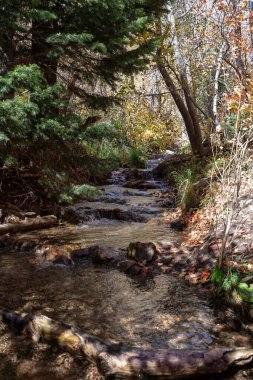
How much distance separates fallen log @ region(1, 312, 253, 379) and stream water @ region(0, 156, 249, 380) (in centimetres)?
17

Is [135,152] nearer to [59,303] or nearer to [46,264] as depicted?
[46,264]

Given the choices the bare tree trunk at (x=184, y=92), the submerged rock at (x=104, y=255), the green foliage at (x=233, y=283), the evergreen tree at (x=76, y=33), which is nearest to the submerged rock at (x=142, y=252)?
the submerged rock at (x=104, y=255)

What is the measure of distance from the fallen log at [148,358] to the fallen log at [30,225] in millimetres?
3787

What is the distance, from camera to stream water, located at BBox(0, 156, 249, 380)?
2.93 metres

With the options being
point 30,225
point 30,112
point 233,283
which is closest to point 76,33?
point 30,112

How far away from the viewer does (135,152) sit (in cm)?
1517

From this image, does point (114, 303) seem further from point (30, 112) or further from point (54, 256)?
point (30, 112)

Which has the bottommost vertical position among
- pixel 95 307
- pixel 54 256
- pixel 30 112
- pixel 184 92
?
pixel 95 307

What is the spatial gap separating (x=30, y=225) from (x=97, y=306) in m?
3.42

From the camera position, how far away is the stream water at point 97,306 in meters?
2.93

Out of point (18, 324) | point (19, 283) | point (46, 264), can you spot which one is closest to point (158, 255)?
point (46, 264)

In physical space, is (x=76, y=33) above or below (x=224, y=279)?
above

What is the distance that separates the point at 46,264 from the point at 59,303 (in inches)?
54.0

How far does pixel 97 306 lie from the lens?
154 inches
